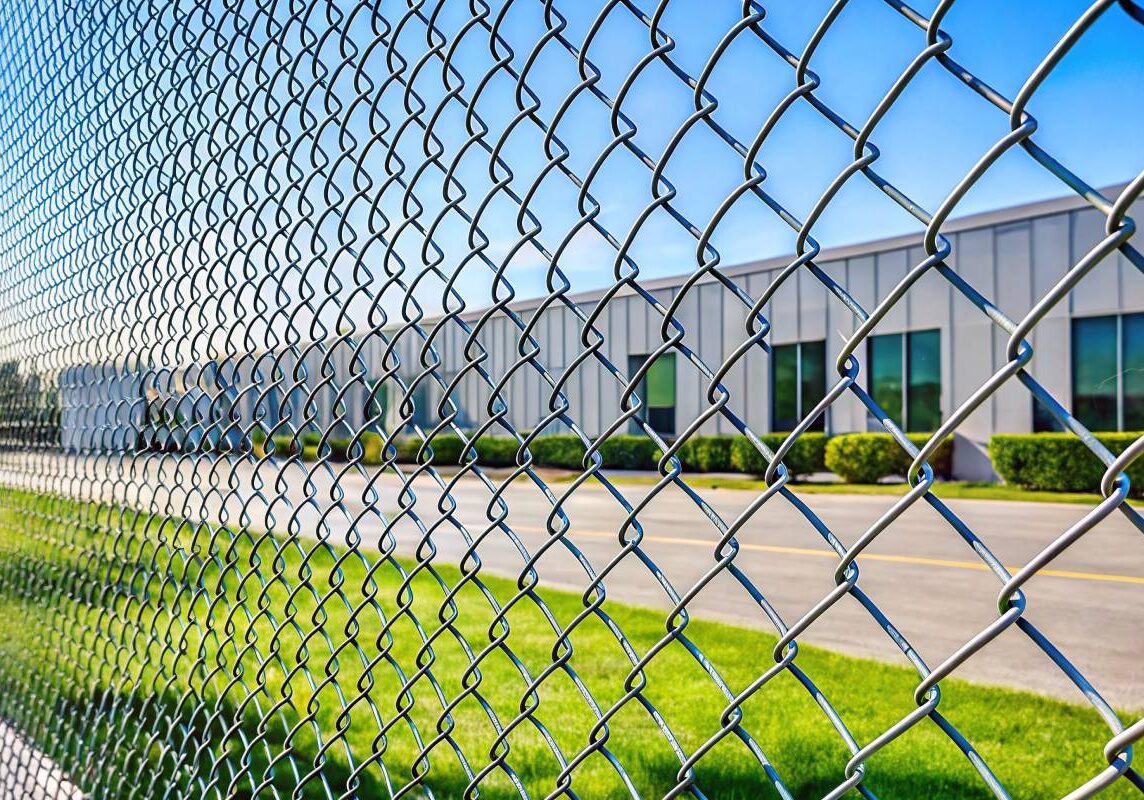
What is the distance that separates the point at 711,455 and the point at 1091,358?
7.90 meters

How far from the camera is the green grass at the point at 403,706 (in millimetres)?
2455

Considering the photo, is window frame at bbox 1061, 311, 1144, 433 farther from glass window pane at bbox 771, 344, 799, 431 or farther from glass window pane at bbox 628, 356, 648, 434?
glass window pane at bbox 628, 356, 648, 434

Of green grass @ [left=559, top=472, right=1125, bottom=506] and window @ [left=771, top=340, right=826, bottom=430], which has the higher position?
window @ [left=771, top=340, right=826, bottom=430]

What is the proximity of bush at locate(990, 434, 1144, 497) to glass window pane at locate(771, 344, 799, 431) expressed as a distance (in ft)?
11.6

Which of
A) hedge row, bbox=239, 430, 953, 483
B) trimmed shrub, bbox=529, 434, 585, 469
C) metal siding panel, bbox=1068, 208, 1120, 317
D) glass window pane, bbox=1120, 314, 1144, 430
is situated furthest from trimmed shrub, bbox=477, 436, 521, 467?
glass window pane, bbox=1120, 314, 1144, 430

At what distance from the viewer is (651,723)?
3.44 metres

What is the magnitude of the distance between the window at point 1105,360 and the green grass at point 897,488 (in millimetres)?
1274

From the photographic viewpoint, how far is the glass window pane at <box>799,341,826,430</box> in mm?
13828

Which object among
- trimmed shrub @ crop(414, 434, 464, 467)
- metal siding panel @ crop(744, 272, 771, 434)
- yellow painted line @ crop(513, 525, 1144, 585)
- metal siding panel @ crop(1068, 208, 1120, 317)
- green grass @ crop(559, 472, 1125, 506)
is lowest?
green grass @ crop(559, 472, 1125, 506)

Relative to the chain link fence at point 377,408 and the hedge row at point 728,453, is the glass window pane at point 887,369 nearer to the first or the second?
the hedge row at point 728,453

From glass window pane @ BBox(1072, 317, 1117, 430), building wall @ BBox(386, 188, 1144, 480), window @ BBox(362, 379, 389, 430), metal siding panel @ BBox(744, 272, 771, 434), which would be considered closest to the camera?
window @ BBox(362, 379, 389, 430)

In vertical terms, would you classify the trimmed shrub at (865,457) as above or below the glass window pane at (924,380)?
below

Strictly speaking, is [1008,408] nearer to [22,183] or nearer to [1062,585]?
[1062,585]

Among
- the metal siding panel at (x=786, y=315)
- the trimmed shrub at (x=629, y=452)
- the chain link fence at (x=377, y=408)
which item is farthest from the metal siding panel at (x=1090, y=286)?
the chain link fence at (x=377, y=408)
